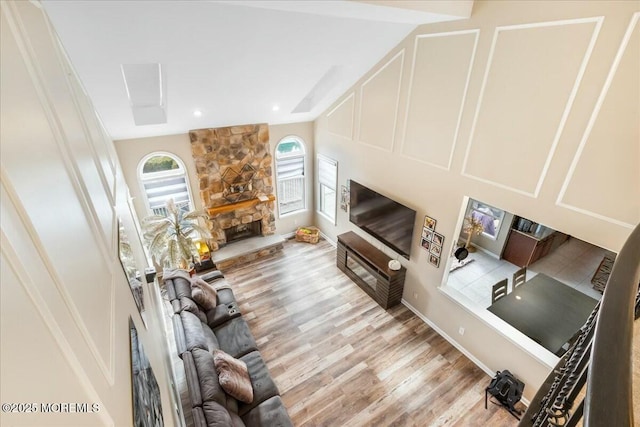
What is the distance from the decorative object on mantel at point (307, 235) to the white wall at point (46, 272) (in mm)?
6079

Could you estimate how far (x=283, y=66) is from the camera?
405 cm

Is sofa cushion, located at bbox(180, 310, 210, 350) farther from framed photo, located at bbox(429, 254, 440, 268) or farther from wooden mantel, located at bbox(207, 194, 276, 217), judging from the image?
framed photo, located at bbox(429, 254, 440, 268)

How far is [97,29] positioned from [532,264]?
833 cm

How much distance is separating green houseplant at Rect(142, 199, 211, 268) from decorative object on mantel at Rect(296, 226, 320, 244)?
112 inches

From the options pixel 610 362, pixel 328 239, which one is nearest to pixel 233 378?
pixel 610 362

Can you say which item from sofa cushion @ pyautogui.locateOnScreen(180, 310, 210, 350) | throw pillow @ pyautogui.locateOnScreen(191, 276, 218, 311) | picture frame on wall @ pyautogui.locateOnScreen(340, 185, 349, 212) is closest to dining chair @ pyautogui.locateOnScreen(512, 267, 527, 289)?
picture frame on wall @ pyautogui.locateOnScreen(340, 185, 349, 212)

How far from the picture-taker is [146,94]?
179 inches

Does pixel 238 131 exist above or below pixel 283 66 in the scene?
below

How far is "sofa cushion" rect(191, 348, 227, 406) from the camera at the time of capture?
116 inches

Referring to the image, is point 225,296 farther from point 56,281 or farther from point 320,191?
point 56,281

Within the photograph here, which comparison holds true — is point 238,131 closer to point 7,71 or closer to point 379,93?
point 379,93

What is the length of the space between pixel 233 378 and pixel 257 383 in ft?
1.75

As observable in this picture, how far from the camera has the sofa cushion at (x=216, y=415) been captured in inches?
106

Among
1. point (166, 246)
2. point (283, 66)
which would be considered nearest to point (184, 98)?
point (283, 66)
